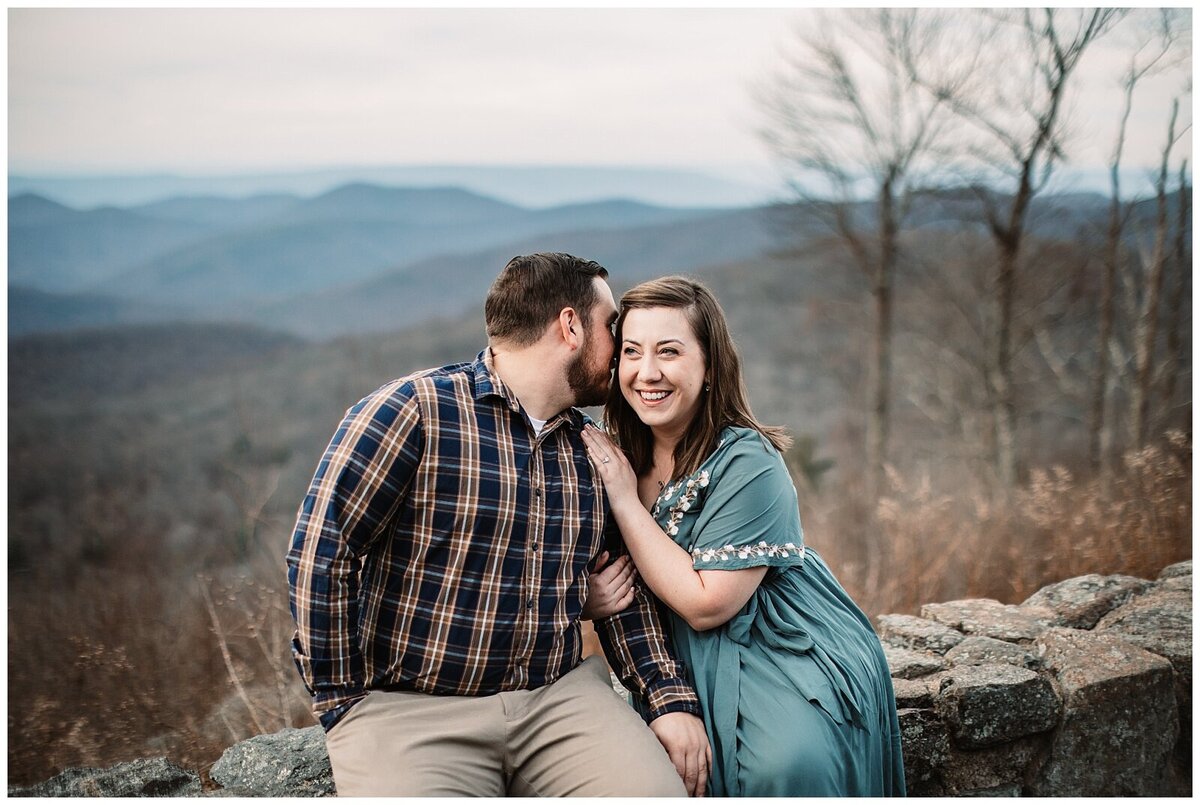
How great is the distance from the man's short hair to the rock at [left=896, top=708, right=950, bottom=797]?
148cm

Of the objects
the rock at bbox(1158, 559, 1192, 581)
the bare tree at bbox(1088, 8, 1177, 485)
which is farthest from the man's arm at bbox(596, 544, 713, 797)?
the bare tree at bbox(1088, 8, 1177, 485)

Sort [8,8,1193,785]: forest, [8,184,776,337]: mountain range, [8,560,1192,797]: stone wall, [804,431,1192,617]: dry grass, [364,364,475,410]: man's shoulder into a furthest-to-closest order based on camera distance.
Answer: [8,184,776,337]: mountain range < [8,8,1193,785]: forest < [804,431,1192,617]: dry grass < [8,560,1192,797]: stone wall < [364,364,475,410]: man's shoulder

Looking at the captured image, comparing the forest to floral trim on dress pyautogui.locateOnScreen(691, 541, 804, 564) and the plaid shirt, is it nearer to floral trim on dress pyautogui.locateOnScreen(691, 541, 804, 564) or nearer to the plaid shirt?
the plaid shirt

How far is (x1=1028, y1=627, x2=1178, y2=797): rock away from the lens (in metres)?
2.91

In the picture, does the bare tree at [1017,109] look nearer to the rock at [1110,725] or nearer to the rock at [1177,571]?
the rock at [1177,571]

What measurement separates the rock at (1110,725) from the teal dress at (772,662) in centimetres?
77

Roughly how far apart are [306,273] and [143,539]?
18.3 m

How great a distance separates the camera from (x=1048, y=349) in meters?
13.4

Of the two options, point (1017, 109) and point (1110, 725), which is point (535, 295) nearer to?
→ point (1110, 725)

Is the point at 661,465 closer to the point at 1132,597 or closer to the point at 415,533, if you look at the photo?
the point at 415,533

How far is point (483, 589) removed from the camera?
2.17 metres

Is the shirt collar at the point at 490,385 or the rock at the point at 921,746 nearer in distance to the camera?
the shirt collar at the point at 490,385

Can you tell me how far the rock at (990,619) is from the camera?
338 cm

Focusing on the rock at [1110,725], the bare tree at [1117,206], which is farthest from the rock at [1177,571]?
the bare tree at [1117,206]
